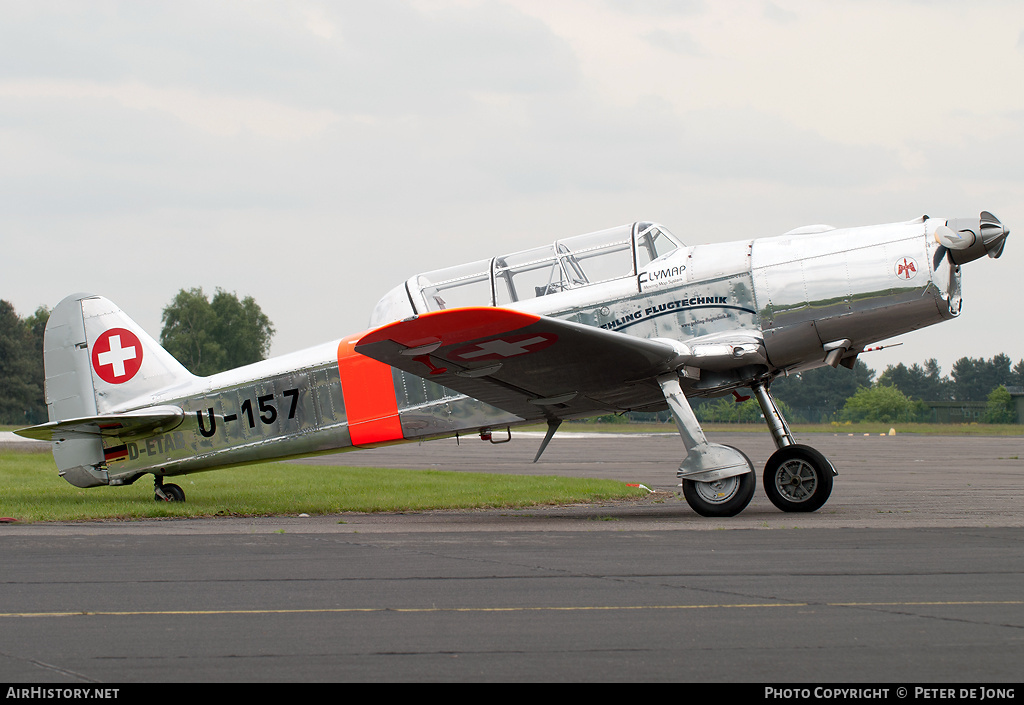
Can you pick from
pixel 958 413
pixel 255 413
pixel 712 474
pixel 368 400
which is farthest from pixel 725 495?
pixel 958 413

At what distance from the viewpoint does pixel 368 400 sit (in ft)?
44.8

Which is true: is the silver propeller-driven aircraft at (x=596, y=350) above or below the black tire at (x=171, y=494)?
above

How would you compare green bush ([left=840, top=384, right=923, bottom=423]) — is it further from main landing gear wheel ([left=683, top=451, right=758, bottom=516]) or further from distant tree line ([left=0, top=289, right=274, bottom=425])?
main landing gear wheel ([left=683, top=451, right=758, bottom=516])

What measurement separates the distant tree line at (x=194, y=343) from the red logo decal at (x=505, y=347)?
83.3 metres

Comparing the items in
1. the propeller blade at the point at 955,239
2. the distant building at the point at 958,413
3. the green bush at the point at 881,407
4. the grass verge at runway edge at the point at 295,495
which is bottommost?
the distant building at the point at 958,413

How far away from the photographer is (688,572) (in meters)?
7.24

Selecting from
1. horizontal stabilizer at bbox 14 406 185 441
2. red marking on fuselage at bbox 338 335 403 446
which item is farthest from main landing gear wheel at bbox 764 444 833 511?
horizontal stabilizer at bbox 14 406 185 441

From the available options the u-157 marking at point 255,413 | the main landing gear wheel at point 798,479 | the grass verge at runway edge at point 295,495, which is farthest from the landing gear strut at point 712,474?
the u-157 marking at point 255,413

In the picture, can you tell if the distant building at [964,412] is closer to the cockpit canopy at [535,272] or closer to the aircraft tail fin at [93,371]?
the cockpit canopy at [535,272]

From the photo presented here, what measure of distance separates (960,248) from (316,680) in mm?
9533

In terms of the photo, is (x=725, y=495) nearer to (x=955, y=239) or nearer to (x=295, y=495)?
(x=955, y=239)

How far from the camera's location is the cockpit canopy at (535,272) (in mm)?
12523

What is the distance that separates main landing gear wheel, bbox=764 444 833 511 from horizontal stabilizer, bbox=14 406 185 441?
8.69 meters

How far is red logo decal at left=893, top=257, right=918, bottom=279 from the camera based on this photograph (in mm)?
11211
